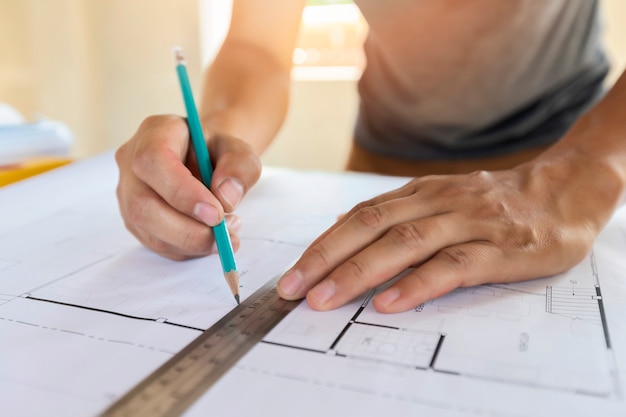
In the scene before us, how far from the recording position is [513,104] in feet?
3.40

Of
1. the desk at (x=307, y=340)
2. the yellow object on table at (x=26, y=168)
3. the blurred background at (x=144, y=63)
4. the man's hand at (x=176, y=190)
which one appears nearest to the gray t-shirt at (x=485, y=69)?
the desk at (x=307, y=340)

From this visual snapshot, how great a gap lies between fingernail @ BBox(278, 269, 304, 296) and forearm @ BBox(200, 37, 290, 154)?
13.5 inches

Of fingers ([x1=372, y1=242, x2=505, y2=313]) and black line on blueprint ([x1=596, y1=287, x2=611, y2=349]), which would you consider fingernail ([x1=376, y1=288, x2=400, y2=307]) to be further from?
black line on blueprint ([x1=596, y1=287, x2=611, y2=349])

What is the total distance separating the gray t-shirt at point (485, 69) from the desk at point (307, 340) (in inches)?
15.2

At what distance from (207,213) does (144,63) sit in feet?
6.40

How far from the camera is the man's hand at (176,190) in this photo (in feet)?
1.93

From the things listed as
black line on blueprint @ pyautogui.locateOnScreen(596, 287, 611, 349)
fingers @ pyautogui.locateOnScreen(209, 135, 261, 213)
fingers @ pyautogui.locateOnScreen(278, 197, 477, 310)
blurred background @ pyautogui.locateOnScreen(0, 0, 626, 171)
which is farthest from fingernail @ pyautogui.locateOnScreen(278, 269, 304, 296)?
blurred background @ pyautogui.locateOnScreen(0, 0, 626, 171)

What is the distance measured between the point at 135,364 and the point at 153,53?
2088 millimetres

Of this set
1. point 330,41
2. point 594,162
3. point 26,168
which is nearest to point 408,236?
point 594,162

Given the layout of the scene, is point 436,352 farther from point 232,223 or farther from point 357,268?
point 232,223

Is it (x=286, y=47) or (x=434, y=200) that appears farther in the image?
(x=286, y=47)

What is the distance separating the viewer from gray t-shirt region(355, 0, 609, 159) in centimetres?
98

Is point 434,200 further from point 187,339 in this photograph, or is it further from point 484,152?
point 484,152

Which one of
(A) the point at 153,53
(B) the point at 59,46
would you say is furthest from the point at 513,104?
(B) the point at 59,46
